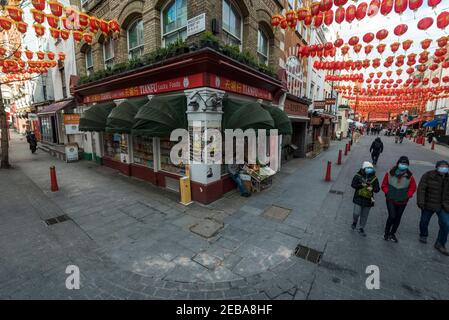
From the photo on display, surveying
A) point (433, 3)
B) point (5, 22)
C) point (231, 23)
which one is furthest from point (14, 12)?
point (433, 3)

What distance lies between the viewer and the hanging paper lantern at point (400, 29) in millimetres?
7207

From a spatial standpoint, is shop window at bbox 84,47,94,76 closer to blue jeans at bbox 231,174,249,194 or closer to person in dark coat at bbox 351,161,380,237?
blue jeans at bbox 231,174,249,194

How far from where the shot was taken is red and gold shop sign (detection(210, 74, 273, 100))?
6.74 metres

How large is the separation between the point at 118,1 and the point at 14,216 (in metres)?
10.1

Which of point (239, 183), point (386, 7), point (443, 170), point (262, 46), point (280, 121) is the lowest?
point (239, 183)

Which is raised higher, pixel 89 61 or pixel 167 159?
pixel 89 61

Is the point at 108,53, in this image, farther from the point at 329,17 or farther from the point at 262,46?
the point at 329,17

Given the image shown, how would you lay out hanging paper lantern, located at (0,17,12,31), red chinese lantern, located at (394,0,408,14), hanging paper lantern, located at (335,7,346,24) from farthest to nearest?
hanging paper lantern, located at (0,17,12,31) → hanging paper lantern, located at (335,7,346,24) → red chinese lantern, located at (394,0,408,14)

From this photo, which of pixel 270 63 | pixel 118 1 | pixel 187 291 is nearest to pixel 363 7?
pixel 270 63

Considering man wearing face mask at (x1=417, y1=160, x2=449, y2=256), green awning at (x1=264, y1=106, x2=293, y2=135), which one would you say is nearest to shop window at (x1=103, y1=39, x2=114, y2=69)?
green awning at (x1=264, y1=106, x2=293, y2=135)

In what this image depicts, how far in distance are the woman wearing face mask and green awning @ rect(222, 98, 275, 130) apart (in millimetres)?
3595

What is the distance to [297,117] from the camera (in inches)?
547

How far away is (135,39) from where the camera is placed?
9.75 metres

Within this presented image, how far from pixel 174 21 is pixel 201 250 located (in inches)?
331
